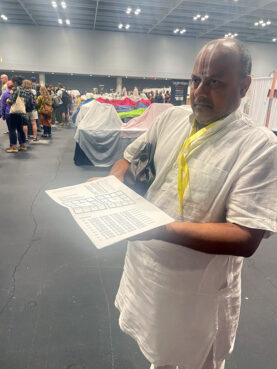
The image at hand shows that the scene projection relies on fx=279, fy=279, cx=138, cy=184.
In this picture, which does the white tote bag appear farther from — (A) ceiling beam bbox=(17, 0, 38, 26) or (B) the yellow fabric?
(A) ceiling beam bbox=(17, 0, 38, 26)

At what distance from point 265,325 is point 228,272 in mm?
1277

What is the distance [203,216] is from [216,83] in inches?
14.1

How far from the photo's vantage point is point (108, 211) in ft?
2.31

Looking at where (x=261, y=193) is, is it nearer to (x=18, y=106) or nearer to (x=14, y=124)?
(x=18, y=106)

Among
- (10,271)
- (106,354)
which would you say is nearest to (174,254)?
(106,354)

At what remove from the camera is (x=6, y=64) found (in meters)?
17.3

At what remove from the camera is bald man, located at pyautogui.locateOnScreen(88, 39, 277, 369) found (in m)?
0.67

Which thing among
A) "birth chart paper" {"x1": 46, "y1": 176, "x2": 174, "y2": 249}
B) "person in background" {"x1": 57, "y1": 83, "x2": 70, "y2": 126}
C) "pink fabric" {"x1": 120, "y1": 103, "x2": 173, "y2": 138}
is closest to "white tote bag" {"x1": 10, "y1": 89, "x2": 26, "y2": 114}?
"pink fabric" {"x1": 120, "y1": 103, "x2": 173, "y2": 138}

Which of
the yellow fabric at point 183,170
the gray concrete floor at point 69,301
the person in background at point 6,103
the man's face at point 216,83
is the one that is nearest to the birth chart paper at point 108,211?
the yellow fabric at point 183,170

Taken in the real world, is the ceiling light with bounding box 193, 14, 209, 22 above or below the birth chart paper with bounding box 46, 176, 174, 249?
above

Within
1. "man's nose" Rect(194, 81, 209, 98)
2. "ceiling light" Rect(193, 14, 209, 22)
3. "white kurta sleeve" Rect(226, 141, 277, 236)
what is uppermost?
"ceiling light" Rect(193, 14, 209, 22)

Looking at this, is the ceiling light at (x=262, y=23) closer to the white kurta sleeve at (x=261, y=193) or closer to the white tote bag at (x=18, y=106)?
the white tote bag at (x=18, y=106)

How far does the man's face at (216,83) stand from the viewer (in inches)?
27.9

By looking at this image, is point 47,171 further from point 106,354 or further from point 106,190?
point 106,190
